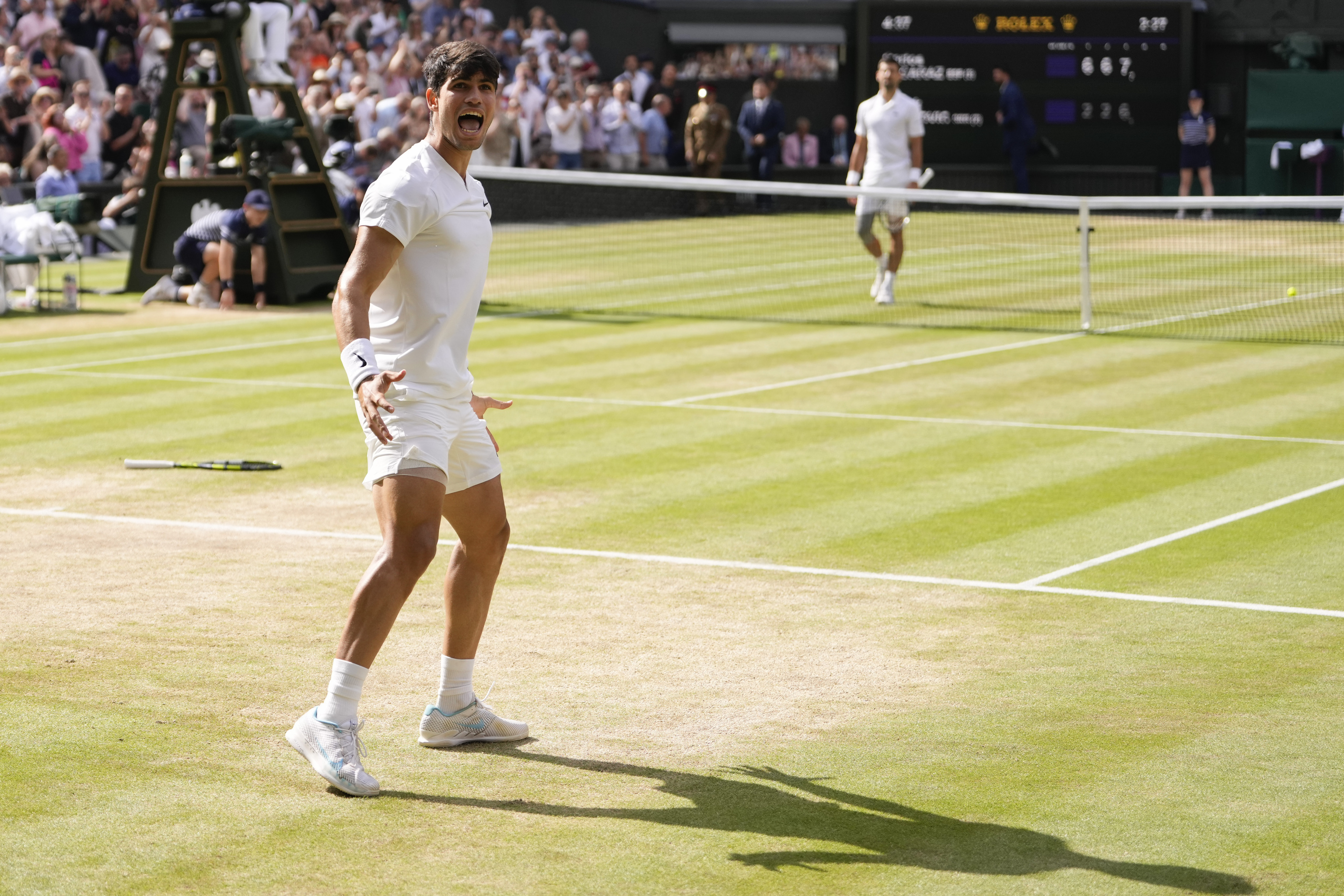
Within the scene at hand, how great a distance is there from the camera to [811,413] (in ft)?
45.1

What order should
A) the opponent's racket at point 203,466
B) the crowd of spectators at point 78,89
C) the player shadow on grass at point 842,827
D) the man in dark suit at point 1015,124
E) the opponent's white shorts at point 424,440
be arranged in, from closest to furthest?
the player shadow on grass at point 842,827 → the opponent's white shorts at point 424,440 → the opponent's racket at point 203,466 → the crowd of spectators at point 78,89 → the man in dark suit at point 1015,124

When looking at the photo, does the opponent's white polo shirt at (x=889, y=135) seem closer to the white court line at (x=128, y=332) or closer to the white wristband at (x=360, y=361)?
the white court line at (x=128, y=332)

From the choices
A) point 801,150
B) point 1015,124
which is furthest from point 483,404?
point 801,150

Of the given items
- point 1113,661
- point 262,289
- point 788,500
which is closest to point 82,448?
point 788,500

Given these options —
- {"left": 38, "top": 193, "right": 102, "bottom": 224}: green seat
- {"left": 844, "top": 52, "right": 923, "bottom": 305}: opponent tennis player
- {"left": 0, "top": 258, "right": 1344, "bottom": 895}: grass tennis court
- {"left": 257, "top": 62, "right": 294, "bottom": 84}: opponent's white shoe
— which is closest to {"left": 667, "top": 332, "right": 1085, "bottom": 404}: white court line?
{"left": 0, "top": 258, "right": 1344, "bottom": 895}: grass tennis court

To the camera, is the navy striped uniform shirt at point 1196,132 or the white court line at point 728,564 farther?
the navy striped uniform shirt at point 1196,132

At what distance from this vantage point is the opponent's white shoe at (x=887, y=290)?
21141mm

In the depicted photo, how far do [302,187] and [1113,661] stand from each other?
16421 millimetres

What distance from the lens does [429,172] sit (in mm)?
5812

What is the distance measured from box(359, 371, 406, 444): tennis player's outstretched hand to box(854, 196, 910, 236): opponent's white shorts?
1579 cm

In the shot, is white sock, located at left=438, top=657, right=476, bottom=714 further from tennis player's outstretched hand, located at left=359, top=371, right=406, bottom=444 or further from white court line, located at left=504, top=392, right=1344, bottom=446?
white court line, located at left=504, top=392, right=1344, bottom=446

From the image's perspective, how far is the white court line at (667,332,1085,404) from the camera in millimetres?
14719

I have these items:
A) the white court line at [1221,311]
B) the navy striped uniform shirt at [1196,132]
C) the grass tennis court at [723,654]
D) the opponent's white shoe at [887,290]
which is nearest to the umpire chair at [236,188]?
the opponent's white shoe at [887,290]

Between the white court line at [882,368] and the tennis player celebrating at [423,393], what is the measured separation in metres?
8.20
